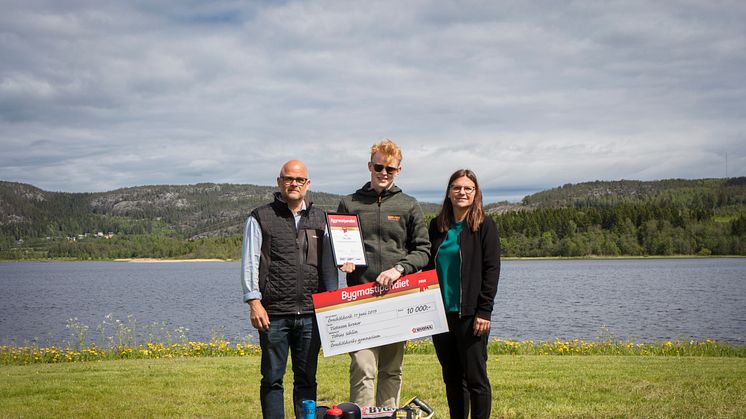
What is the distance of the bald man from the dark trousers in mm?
1159

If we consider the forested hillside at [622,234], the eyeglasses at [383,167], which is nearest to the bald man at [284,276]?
the eyeglasses at [383,167]

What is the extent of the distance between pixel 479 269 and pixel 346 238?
1.24 metres

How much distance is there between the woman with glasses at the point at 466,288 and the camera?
5305 mm

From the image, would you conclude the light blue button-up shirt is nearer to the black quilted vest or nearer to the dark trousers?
the black quilted vest

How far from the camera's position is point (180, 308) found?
34.6 m

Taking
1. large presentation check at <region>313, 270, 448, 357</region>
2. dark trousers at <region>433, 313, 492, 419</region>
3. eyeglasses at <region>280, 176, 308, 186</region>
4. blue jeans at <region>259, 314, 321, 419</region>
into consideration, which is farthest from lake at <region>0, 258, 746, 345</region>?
eyeglasses at <region>280, 176, 308, 186</region>

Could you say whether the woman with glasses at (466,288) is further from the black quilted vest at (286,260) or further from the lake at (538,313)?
the lake at (538,313)

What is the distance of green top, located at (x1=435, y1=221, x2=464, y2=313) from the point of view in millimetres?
5348

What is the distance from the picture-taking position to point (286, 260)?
5.22 meters

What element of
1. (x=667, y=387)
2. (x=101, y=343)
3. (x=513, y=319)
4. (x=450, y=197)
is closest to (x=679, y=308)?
(x=513, y=319)

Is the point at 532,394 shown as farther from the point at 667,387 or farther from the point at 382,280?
the point at 382,280

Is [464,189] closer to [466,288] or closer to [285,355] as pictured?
[466,288]

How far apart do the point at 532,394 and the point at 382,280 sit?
3.90 meters

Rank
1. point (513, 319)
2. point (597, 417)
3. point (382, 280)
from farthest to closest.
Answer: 1. point (513, 319)
2. point (597, 417)
3. point (382, 280)
